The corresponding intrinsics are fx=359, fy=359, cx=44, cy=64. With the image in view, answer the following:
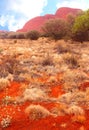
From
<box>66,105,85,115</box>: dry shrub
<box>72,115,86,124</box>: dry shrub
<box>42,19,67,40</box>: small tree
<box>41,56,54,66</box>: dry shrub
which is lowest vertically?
<box>72,115,86,124</box>: dry shrub

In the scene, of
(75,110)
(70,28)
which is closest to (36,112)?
(75,110)

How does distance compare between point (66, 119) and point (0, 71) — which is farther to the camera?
point (0, 71)

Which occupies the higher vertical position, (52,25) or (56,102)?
(52,25)

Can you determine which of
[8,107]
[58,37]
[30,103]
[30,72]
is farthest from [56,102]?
[58,37]

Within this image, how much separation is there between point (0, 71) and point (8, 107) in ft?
19.1

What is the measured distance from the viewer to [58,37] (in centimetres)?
3769

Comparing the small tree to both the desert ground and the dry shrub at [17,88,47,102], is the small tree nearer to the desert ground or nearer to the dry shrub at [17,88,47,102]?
the desert ground

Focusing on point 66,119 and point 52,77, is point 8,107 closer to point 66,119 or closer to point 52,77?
point 66,119

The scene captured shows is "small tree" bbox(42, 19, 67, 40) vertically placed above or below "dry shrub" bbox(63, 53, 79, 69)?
above

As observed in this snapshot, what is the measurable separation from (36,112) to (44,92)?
3.38 m

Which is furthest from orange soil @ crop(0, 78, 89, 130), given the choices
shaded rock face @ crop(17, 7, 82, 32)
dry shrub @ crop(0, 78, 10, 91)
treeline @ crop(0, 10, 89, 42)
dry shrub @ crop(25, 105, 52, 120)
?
shaded rock face @ crop(17, 7, 82, 32)

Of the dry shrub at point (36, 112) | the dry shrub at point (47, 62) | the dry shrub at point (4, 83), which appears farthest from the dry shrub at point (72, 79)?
the dry shrub at point (36, 112)

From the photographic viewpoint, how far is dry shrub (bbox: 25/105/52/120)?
45.5ft

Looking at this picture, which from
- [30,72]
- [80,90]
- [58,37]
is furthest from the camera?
[58,37]
